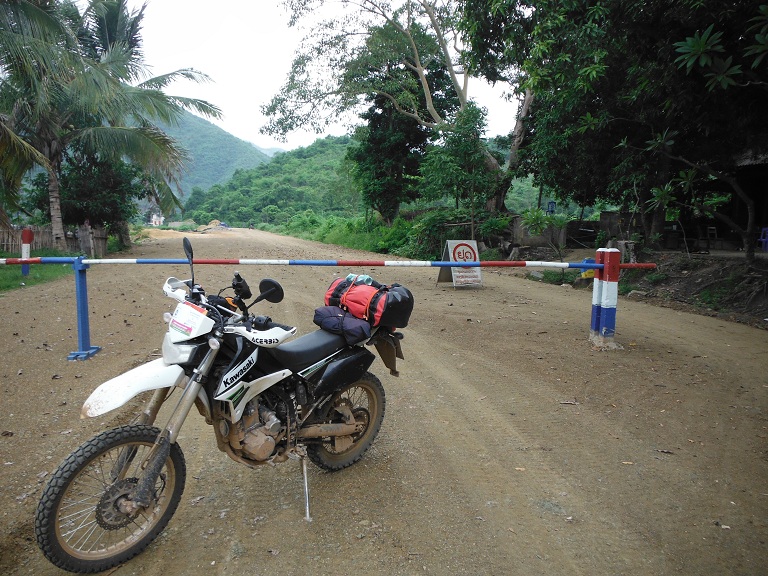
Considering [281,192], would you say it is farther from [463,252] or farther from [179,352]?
[179,352]

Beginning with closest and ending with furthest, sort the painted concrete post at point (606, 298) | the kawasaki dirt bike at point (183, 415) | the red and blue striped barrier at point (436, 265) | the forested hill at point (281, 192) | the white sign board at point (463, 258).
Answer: the kawasaki dirt bike at point (183, 415) < the red and blue striped barrier at point (436, 265) < the painted concrete post at point (606, 298) < the white sign board at point (463, 258) < the forested hill at point (281, 192)

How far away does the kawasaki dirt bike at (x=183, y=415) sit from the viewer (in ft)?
8.04

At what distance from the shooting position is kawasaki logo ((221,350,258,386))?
2709 millimetres

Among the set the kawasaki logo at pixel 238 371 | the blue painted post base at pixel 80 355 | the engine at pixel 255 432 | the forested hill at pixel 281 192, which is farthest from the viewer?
the forested hill at pixel 281 192

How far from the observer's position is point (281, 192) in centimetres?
5922

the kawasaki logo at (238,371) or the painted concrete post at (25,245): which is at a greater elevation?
the painted concrete post at (25,245)

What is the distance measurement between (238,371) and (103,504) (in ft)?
2.72

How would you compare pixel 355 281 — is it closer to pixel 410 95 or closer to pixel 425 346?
pixel 425 346

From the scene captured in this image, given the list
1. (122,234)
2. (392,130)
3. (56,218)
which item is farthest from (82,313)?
(392,130)

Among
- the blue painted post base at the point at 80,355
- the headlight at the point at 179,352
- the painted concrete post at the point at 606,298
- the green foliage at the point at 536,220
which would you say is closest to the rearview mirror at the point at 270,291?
the headlight at the point at 179,352

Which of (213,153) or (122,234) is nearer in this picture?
(122,234)

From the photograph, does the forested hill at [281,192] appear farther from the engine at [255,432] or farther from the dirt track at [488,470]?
the engine at [255,432]

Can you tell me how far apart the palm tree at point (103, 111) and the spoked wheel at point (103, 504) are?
12.6 meters

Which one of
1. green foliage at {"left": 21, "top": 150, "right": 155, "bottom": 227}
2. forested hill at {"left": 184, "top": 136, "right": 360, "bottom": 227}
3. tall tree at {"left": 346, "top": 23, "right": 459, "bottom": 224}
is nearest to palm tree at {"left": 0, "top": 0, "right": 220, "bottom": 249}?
green foliage at {"left": 21, "top": 150, "right": 155, "bottom": 227}
